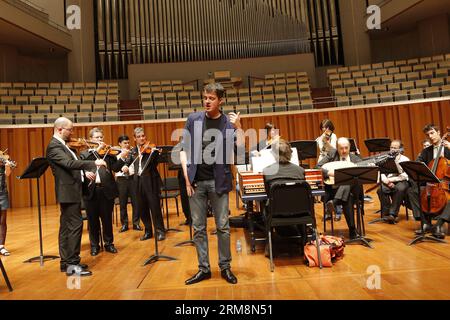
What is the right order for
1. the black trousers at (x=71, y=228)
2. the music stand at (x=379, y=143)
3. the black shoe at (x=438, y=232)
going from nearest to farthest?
1. the black trousers at (x=71, y=228)
2. the black shoe at (x=438, y=232)
3. the music stand at (x=379, y=143)

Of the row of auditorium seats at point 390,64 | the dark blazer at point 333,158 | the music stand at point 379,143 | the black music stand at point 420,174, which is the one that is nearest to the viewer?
the black music stand at point 420,174

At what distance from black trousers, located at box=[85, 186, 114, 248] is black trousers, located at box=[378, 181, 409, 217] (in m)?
3.60

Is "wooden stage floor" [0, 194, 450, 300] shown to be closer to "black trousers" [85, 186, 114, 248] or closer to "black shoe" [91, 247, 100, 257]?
"black shoe" [91, 247, 100, 257]

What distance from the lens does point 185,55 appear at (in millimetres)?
12891

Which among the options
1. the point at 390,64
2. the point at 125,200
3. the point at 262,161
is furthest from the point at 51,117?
the point at 390,64

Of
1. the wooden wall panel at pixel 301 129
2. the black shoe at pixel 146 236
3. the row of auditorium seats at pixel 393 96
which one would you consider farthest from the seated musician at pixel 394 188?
the row of auditorium seats at pixel 393 96

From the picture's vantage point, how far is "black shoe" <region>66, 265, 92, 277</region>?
130 inches

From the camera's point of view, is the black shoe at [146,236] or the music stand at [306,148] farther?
the music stand at [306,148]

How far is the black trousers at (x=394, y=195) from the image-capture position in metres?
4.83

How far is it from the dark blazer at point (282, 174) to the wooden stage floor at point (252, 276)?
77 cm

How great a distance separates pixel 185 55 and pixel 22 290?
1099 cm

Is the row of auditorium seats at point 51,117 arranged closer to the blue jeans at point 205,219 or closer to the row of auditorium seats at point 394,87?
the row of auditorium seats at point 394,87

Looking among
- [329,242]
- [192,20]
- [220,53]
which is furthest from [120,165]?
[192,20]
